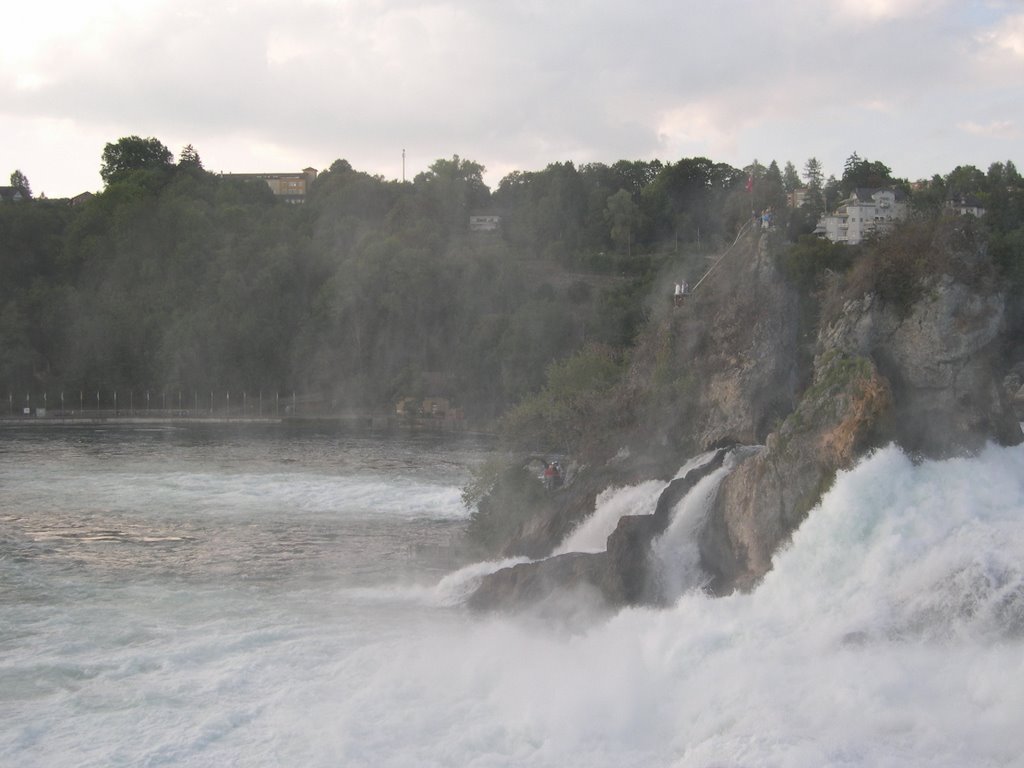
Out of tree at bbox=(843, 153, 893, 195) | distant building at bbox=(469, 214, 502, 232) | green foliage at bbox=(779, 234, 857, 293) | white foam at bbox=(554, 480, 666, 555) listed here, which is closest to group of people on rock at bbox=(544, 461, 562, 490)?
white foam at bbox=(554, 480, 666, 555)

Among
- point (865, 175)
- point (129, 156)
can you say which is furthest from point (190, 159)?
point (865, 175)

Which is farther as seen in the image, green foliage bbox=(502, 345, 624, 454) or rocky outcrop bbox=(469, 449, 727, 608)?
green foliage bbox=(502, 345, 624, 454)

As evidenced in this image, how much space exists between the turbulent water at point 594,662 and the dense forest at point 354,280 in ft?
142

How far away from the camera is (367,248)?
8775 centimetres

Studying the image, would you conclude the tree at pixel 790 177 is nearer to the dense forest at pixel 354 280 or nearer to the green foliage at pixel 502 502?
the dense forest at pixel 354 280

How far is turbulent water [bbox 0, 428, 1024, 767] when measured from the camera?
1466cm

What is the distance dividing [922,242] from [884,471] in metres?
4.88

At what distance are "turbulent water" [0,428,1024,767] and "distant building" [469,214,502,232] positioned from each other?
88556mm

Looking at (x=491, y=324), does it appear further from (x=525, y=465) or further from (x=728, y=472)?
(x=728, y=472)

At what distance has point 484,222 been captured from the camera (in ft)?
382

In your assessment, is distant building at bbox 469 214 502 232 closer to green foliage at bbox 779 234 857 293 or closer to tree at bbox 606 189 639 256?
tree at bbox 606 189 639 256

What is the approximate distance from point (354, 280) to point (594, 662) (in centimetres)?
6924

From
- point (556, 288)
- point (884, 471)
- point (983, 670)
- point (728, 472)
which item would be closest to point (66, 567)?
point (728, 472)

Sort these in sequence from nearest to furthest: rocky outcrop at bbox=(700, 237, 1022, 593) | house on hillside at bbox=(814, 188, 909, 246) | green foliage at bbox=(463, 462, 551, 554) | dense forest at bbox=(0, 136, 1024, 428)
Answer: rocky outcrop at bbox=(700, 237, 1022, 593)
green foliage at bbox=(463, 462, 551, 554)
house on hillside at bbox=(814, 188, 909, 246)
dense forest at bbox=(0, 136, 1024, 428)
